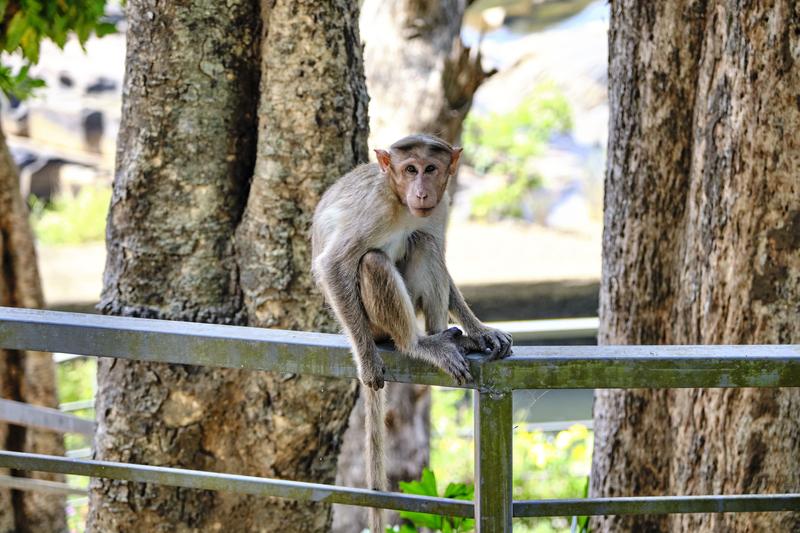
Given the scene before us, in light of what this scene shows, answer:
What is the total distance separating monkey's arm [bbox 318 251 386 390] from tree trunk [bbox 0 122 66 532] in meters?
3.12

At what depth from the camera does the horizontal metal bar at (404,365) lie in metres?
2.01

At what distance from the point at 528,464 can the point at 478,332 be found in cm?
603

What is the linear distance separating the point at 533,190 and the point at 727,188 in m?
14.6

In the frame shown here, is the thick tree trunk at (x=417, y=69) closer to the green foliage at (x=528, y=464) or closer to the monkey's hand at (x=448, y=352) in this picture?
the green foliage at (x=528, y=464)

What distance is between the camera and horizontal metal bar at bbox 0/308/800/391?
2.01 m

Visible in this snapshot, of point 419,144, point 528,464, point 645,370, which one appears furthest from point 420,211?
point 528,464

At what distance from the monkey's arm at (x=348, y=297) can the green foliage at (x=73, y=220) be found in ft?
38.2

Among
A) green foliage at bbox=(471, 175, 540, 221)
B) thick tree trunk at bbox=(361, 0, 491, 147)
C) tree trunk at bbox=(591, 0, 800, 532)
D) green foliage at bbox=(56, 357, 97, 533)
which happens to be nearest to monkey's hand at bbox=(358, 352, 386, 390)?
tree trunk at bbox=(591, 0, 800, 532)

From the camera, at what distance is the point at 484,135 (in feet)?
55.7

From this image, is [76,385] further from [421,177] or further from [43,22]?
[421,177]

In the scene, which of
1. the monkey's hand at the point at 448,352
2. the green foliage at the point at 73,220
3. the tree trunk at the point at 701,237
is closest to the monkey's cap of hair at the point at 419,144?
the monkey's hand at the point at 448,352

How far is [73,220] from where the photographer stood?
14.7 meters

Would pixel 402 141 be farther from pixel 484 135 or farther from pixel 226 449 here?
pixel 484 135

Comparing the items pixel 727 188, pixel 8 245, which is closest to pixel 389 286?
pixel 727 188
